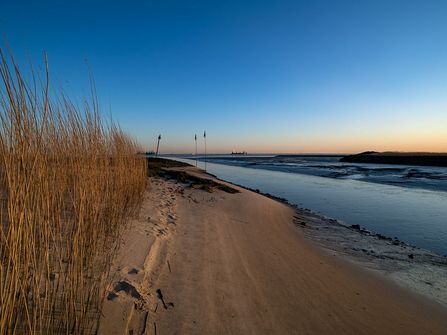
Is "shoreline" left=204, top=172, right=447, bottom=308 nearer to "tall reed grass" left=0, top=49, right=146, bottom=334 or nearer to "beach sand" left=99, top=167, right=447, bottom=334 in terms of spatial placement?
"beach sand" left=99, top=167, right=447, bottom=334

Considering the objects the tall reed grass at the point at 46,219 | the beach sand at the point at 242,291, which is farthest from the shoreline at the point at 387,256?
the tall reed grass at the point at 46,219

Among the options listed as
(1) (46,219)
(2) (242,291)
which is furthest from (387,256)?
(1) (46,219)

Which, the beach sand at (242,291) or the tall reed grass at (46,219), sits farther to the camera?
the beach sand at (242,291)

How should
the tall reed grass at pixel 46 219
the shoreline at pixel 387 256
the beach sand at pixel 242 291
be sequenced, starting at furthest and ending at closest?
the shoreline at pixel 387 256 → the beach sand at pixel 242 291 → the tall reed grass at pixel 46 219

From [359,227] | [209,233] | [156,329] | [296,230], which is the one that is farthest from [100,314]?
[359,227]

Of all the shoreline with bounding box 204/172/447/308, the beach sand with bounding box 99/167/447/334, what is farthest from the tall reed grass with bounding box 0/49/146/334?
the shoreline with bounding box 204/172/447/308

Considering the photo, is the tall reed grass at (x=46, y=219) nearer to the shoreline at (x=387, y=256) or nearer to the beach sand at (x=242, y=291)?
the beach sand at (x=242, y=291)

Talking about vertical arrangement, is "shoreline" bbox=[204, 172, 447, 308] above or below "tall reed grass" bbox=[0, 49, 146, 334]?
below

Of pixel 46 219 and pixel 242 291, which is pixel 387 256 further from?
pixel 46 219

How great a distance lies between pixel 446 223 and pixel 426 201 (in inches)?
157

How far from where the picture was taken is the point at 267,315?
2.70 m

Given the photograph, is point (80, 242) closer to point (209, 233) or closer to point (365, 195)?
point (209, 233)

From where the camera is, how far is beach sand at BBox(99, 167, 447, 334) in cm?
247

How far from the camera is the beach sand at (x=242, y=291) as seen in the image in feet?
8.09
